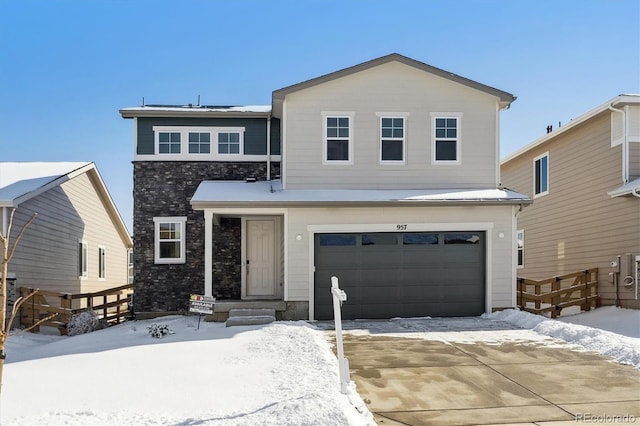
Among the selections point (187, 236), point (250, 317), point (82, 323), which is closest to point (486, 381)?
point (250, 317)

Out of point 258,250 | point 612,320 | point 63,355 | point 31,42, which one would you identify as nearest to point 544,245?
point 612,320

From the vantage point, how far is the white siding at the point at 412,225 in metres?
13.3

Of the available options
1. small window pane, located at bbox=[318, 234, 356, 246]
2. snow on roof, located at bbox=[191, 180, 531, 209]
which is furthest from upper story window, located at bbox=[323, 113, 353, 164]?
small window pane, located at bbox=[318, 234, 356, 246]

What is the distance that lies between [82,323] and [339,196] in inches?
279

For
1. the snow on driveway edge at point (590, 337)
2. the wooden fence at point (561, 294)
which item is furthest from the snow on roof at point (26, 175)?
the wooden fence at point (561, 294)

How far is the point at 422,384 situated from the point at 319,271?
648 cm

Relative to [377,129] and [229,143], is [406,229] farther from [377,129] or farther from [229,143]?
[229,143]

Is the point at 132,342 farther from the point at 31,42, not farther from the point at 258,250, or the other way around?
the point at 31,42

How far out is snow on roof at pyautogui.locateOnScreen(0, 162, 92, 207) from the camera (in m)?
13.8

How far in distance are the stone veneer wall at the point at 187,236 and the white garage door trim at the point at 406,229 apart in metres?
3.08

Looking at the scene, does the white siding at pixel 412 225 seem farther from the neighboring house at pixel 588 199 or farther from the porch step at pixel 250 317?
the neighboring house at pixel 588 199

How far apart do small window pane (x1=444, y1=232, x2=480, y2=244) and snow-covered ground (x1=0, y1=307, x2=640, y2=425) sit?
211 centimetres

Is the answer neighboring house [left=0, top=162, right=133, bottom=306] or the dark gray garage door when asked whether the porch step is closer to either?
the dark gray garage door

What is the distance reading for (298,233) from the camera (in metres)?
13.4
